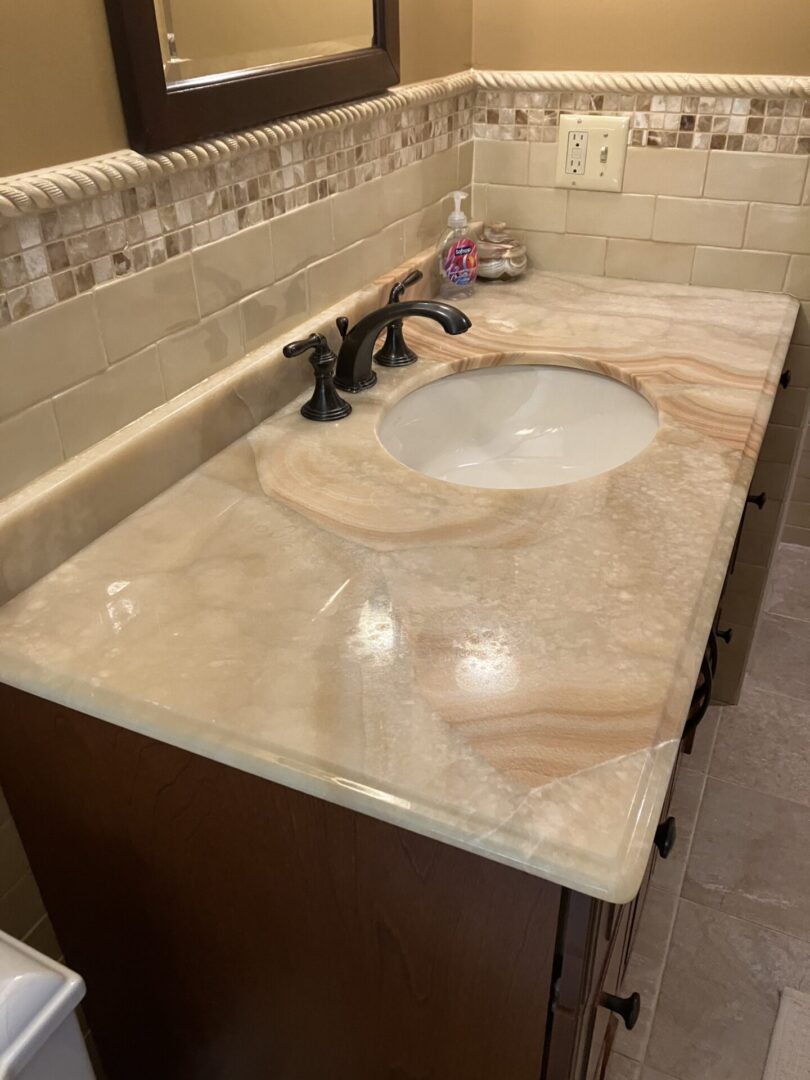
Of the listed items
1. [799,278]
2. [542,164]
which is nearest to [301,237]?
[542,164]

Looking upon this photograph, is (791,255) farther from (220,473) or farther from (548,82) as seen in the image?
(220,473)

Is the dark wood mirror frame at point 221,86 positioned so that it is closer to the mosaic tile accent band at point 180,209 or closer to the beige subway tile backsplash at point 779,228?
the mosaic tile accent band at point 180,209

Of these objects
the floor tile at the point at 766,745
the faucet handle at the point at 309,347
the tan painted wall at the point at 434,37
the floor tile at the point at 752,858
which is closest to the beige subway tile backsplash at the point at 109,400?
the faucet handle at the point at 309,347

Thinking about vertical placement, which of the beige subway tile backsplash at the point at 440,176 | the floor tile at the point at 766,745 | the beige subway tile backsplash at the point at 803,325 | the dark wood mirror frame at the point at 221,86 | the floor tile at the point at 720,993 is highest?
the dark wood mirror frame at the point at 221,86

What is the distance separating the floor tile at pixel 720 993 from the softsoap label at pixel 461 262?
110cm

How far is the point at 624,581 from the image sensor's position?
77cm

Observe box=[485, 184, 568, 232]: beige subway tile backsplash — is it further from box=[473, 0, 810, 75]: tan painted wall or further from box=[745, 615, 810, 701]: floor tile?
box=[745, 615, 810, 701]: floor tile

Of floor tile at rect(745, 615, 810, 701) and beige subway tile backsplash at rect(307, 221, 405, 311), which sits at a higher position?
beige subway tile backsplash at rect(307, 221, 405, 311)

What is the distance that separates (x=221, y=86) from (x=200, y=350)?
262 mm

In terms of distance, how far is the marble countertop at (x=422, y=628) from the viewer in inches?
22.9

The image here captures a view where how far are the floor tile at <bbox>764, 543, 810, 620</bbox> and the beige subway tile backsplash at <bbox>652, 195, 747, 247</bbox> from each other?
0.92 meters

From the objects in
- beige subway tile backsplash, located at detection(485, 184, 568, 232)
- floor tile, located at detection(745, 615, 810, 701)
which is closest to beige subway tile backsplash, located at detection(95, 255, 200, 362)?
beige subway tile backsplash, located at detection(485, 184, 568, 232)

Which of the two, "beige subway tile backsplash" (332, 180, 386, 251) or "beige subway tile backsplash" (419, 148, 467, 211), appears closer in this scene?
"beige subway tile backsplash" (332, 180, 386, 251)

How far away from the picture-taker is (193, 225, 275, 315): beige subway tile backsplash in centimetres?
95
